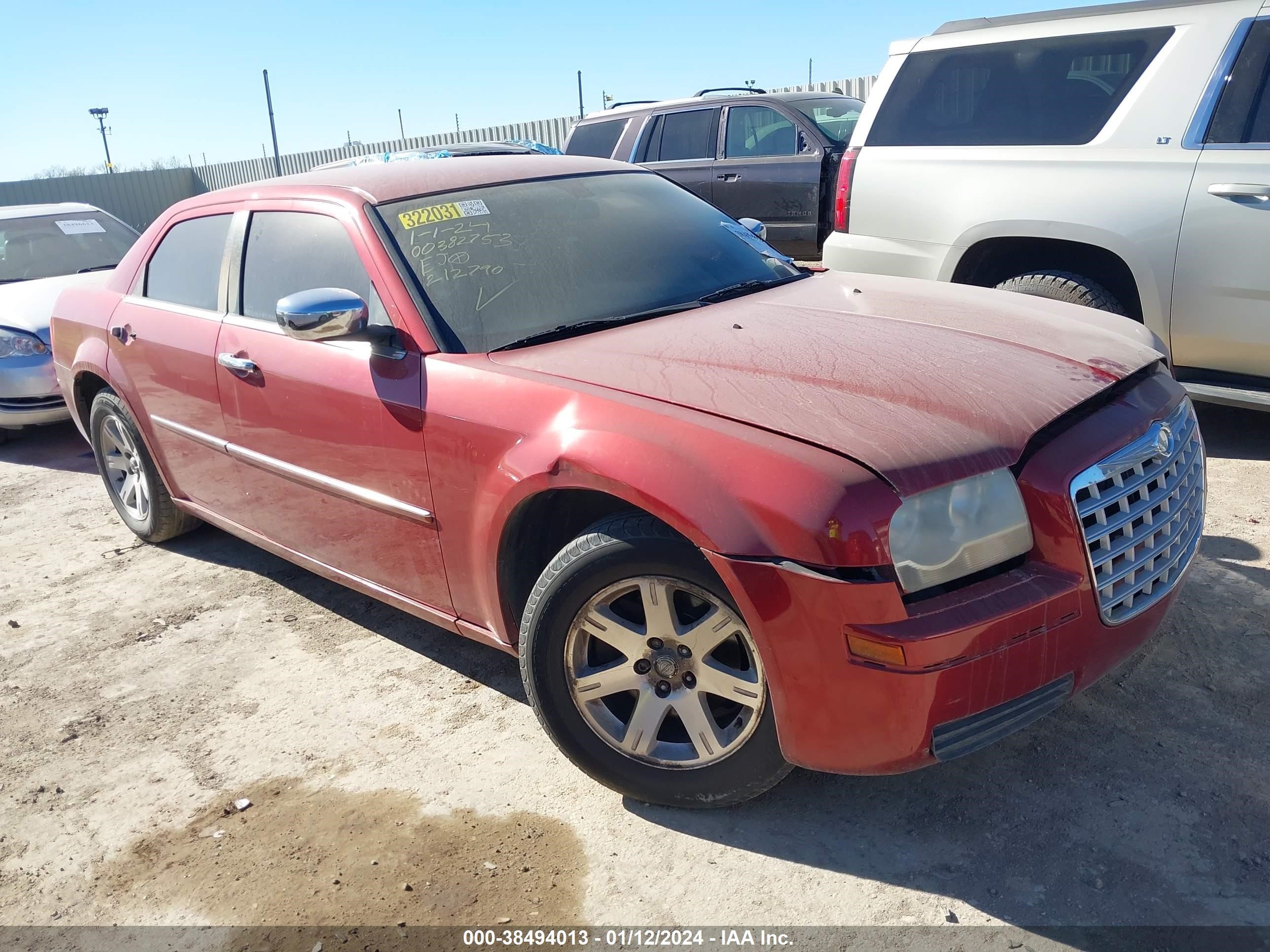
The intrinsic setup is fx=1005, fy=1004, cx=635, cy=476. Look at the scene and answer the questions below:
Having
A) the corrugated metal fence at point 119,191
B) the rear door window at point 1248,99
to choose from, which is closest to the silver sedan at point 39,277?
the rear door window at point 1248,99

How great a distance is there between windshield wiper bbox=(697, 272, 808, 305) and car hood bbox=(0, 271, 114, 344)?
5.02 metres

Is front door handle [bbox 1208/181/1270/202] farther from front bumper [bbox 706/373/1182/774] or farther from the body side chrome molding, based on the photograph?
the body side chrome molding

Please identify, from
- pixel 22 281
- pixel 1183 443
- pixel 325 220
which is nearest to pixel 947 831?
pixel 1183 443

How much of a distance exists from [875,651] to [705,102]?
822 centimetres

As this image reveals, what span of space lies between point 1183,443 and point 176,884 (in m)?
2.87

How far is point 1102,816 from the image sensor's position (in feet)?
8.04

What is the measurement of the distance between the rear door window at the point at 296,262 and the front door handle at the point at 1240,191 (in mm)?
3656

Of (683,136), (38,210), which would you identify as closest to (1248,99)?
(683,136)

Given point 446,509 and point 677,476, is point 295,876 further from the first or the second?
point 677,476

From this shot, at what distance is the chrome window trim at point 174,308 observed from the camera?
379cm

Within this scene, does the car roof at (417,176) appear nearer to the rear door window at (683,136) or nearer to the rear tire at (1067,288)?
the rear tire at (1067,288)

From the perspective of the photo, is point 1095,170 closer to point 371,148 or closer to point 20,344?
point 20,344

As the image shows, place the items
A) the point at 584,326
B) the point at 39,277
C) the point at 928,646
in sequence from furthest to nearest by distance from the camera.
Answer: the point at 39,277 → the point at 584,326 → the point at 928,646

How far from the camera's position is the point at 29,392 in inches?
265
